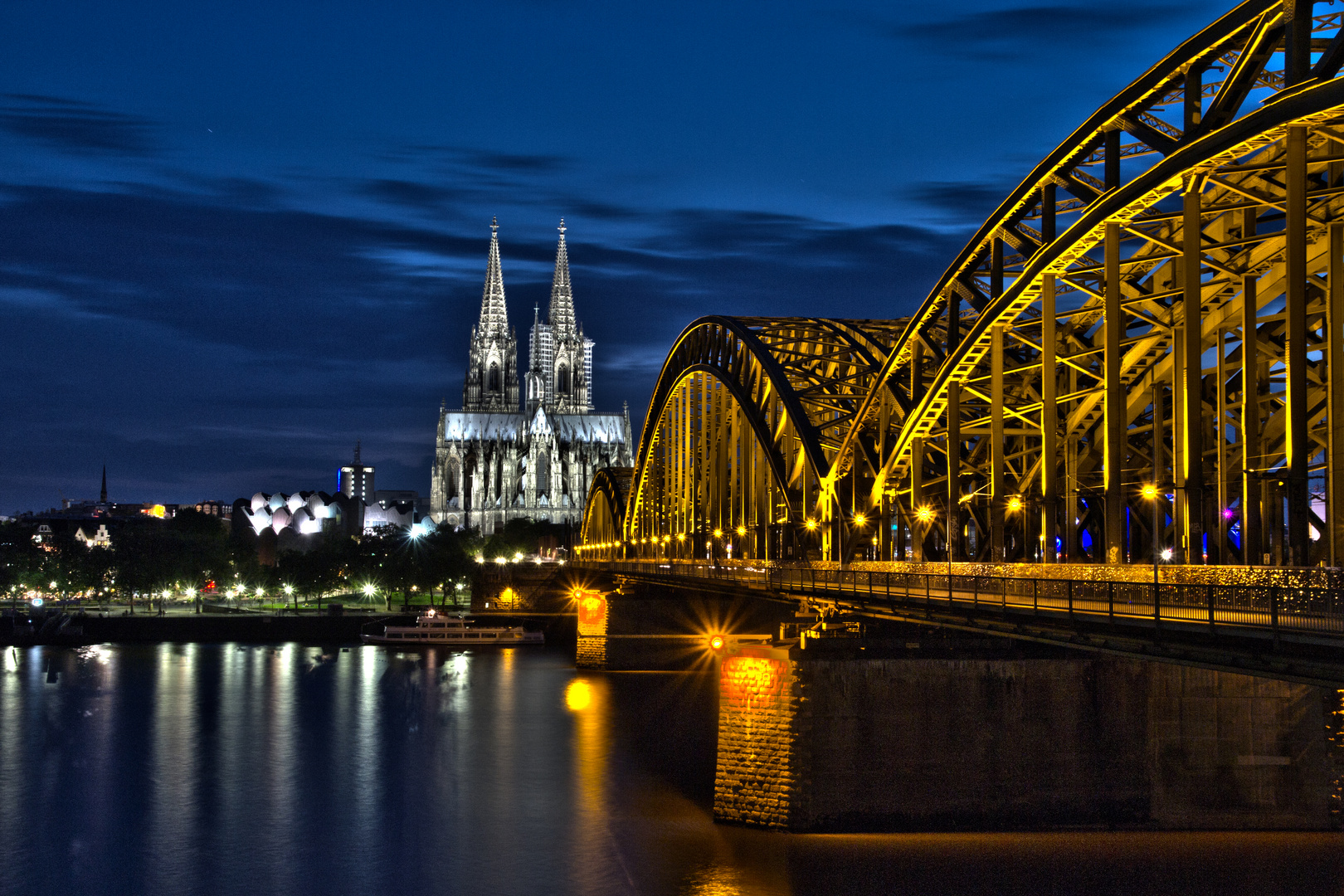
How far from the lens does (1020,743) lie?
113 ft

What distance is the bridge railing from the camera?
805 inches

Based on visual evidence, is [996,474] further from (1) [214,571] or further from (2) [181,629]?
(1) [214,571]

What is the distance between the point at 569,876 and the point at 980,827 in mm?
10279

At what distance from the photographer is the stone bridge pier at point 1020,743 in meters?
→ 33.8

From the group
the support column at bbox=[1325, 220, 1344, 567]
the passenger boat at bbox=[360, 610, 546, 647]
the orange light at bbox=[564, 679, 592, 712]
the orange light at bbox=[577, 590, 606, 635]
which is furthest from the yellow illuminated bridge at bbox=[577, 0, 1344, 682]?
the passenger boat at bbox=[360, 610, 546, 647]

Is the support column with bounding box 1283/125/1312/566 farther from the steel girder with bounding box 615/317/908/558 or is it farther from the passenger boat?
the passenger boat

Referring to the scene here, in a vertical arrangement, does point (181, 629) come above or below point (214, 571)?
below

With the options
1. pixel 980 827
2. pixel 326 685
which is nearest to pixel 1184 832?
pixel 980 827

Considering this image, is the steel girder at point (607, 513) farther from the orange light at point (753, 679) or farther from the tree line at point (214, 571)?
the orange light at point (753, 679)

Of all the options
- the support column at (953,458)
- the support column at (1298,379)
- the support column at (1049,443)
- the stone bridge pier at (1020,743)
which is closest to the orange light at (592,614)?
the support column at (953,458)

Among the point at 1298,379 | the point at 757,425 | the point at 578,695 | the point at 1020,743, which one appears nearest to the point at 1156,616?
the point at 1298,379

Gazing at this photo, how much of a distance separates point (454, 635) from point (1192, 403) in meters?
89.6

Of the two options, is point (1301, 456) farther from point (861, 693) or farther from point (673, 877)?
point (673, 877)

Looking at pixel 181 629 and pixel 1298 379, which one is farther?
pixel 181 629
